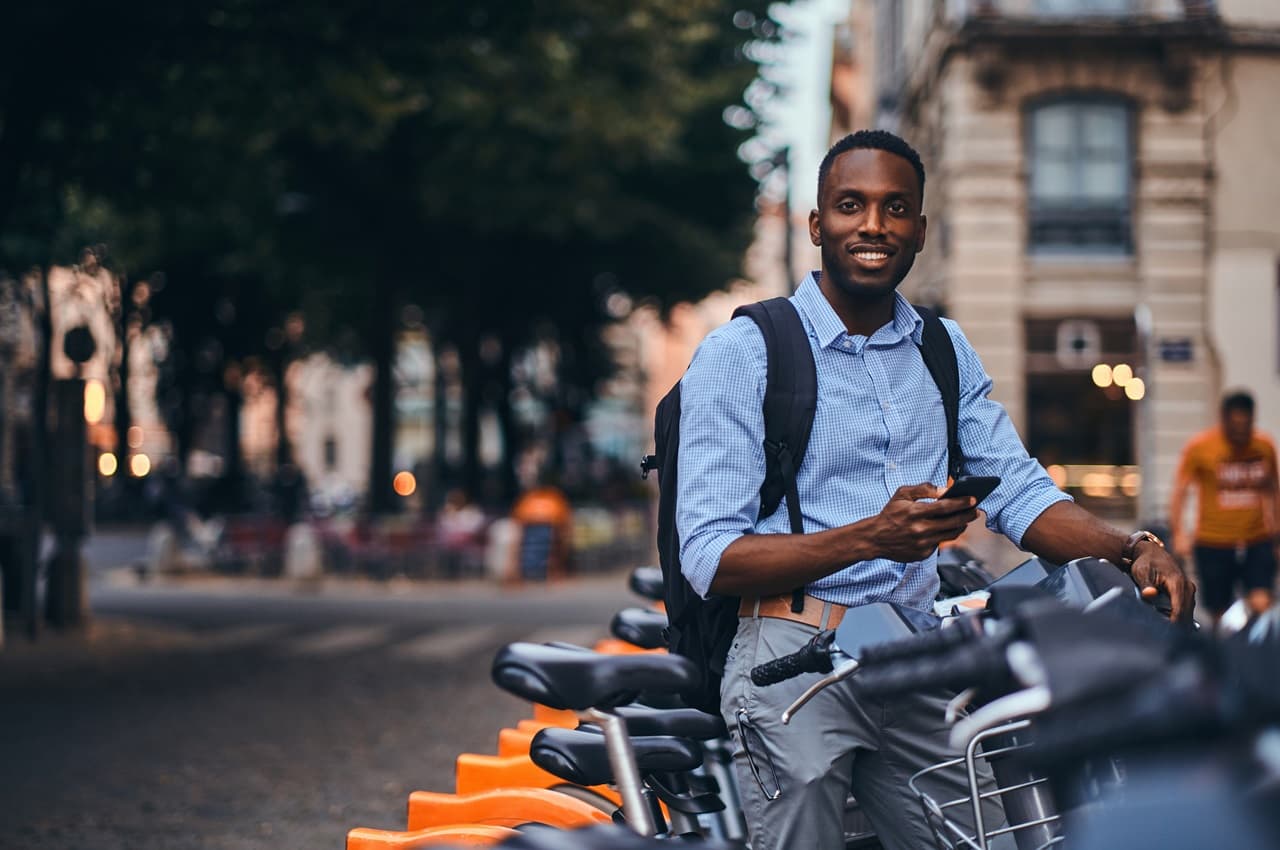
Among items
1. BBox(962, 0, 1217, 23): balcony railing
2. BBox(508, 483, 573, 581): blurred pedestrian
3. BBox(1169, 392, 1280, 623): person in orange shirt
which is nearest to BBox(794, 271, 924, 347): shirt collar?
BBox(1169, 392, 1280, 623): person in orange shirt

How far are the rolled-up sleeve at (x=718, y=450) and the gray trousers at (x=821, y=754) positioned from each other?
0.61 ft

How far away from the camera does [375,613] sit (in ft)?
56.9

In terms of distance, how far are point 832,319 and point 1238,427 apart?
7571mm

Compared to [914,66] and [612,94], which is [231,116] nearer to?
[612,94]

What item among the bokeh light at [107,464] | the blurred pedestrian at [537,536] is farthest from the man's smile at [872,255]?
the bokeh light at [107,464]

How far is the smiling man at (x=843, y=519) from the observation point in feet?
8.13

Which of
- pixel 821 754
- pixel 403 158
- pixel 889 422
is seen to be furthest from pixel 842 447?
pixel 403 158

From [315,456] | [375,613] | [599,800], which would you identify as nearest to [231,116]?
[375,613]

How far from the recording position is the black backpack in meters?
2.59

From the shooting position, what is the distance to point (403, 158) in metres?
23.0

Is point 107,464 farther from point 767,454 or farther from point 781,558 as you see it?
point 781,558

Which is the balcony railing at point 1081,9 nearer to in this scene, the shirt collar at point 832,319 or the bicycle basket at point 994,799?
the shirt collar at point 832,319

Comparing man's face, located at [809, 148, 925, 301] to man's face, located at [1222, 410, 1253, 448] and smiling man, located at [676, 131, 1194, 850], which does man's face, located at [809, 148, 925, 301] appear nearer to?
smiling man, located at [676, 131, 1194, 850]

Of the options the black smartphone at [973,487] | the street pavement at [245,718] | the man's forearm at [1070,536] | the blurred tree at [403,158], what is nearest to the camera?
the black smartphone at [973,487]
